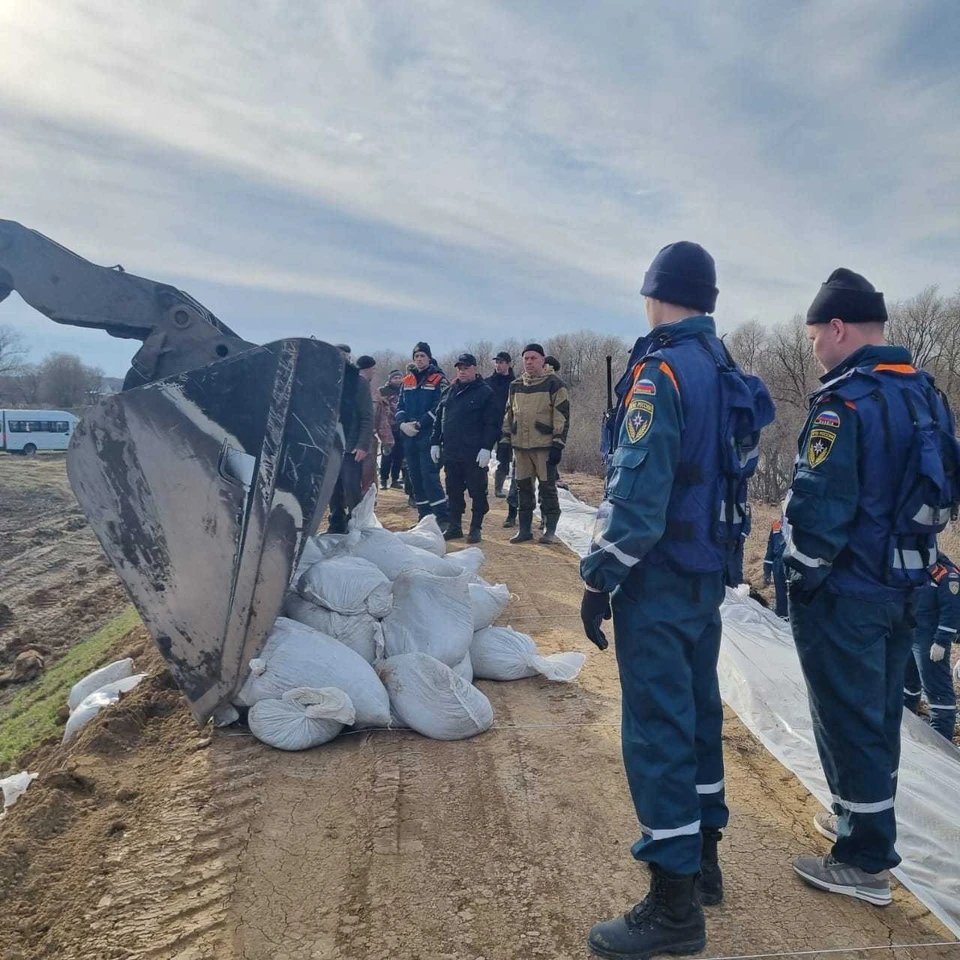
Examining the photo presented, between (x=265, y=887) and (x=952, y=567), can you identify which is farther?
(x=952, y=567)

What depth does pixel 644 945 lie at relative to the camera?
82.9 inches

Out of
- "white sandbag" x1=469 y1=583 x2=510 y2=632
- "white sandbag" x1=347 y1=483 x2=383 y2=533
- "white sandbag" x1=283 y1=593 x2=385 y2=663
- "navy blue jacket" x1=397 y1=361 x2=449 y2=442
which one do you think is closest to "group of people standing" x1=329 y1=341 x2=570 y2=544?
"navy blue jacket" x1=397 y1=361 x2=449 y2=442

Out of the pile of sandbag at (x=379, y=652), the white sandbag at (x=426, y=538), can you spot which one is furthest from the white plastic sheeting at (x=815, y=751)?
the white sandbag at (x=426, y=538)

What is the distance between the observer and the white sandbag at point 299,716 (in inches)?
129

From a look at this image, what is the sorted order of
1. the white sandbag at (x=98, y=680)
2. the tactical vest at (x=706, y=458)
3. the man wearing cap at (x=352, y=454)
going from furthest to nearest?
the man wearing cap at (x=352, y=454) < the white sandbag at (x=98, y=680) < the tactical vest at (x=706, y=458)

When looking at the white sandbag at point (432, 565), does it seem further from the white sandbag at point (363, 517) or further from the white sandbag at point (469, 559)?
the white sandbag at point (469, 559)

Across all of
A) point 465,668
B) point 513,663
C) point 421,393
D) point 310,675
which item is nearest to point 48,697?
point 310,675

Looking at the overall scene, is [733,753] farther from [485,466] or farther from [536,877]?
[485,466]

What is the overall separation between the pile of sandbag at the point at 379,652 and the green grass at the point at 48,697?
238 cm

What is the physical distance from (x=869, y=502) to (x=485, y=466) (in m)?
5.50

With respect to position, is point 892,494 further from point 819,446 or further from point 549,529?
point 549,529

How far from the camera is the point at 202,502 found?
3.28 m

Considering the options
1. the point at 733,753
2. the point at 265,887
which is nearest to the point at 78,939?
the point at 265,887

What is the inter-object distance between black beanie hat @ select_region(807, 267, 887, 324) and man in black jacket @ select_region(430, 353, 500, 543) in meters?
5.29
